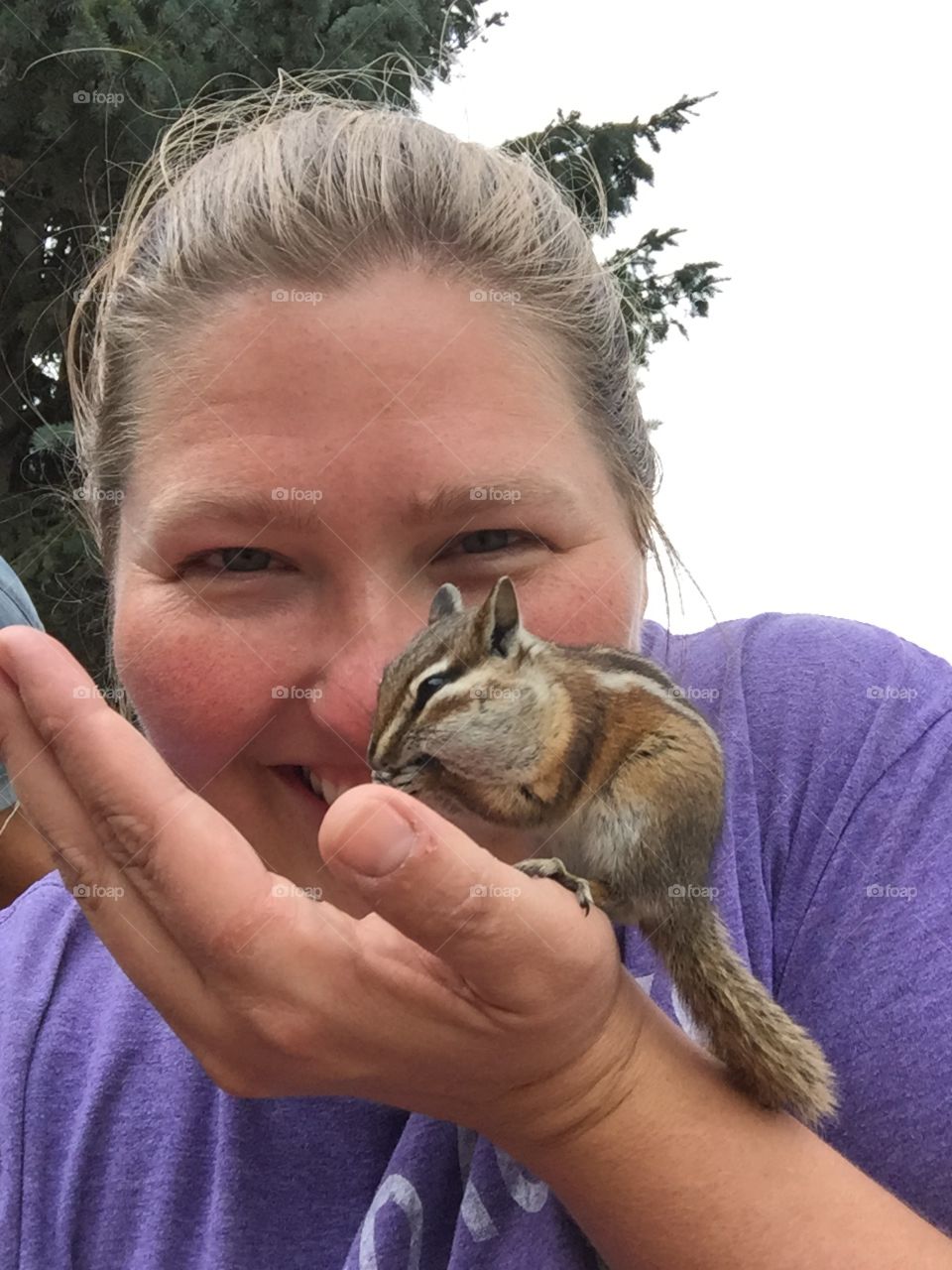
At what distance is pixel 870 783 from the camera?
4.24 ft

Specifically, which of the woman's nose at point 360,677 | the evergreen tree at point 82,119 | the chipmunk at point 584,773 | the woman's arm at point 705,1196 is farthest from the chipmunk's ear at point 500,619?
the evergreen tree at point 82,119

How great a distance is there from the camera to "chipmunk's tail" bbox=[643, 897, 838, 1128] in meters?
0.99

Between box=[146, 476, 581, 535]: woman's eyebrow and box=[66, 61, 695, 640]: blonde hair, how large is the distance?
0.19 metres

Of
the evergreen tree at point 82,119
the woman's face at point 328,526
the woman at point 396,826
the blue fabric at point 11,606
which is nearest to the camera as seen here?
the woman at point 396,826

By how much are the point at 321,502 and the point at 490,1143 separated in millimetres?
766

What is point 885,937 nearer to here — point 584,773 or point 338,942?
point 584,773

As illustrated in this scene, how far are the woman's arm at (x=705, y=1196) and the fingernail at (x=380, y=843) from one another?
361mm

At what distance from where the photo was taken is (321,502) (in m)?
1.21

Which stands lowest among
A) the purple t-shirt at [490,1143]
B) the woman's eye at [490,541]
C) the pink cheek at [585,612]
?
the purple t-shirt at [490,1143]

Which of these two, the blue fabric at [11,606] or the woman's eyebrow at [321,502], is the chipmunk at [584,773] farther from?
the blue fabric at [11,606]

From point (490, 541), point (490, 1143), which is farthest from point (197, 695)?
point (490, 1143)

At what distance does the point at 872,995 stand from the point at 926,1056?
8 centimetres

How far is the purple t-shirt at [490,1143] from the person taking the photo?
1.09m

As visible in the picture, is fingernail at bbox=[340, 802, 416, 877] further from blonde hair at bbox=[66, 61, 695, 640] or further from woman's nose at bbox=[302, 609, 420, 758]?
blonde hair at bbox=[66, 61, 695, 640]
